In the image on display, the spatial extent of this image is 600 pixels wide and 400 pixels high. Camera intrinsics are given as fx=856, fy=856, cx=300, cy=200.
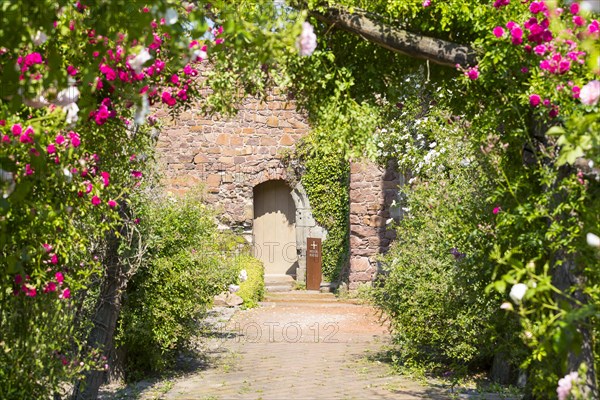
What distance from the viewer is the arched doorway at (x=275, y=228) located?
61.7 ft

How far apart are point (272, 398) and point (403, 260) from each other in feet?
7.34

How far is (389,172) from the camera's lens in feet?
53.5

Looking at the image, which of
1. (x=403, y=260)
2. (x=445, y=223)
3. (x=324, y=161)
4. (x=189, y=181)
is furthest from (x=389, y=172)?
(x=445, y=223)

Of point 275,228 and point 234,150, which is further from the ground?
point 234,150

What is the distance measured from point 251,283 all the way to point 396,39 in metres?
→ 10.6

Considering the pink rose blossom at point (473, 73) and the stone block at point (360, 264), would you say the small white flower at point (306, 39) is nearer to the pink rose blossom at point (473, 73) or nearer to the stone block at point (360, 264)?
the pink rose blossom at point (473, 73)

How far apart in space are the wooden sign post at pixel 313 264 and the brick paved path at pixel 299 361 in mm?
2014

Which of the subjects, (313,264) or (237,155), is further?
(237,155)

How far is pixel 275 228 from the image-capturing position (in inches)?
743

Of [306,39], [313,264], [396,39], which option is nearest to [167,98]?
[396,39]

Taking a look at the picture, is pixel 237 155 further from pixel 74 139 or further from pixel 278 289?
pixel 74 139

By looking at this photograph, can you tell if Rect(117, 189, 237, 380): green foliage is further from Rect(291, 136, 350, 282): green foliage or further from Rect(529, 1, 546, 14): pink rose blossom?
Rect(291, 136, 350, 282): green foliage

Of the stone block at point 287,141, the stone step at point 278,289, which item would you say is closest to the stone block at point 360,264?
the stone step at point 278,289

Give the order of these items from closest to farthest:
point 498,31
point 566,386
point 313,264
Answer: point 566,386 → point 498,31 → point 313,264
